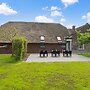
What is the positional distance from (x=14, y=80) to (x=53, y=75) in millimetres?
2934

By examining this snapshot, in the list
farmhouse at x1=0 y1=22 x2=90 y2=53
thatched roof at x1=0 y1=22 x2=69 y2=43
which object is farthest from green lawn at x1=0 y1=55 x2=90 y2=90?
thatched roof at x1=0 y1=22 x2=69 y2=43

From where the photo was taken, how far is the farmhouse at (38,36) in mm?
46478

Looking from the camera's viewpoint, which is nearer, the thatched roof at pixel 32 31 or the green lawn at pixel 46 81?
the green lawn at pixel 46 81

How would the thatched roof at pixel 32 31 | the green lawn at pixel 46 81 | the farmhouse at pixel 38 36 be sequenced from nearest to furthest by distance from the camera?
the green lawn at pixel 46 81 < the farmhouse at pixel 38 36 < the thatched roof at pixel 32 31

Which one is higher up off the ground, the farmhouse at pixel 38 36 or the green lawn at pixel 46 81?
the farmhouse at pixel 38 36

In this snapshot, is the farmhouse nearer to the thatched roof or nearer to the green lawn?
the thatched roof

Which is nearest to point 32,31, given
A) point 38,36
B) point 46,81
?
point 38,36

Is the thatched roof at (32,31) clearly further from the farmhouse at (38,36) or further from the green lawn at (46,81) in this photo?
the green lawn at (46,81)

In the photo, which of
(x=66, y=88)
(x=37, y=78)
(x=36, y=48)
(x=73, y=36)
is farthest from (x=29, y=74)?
(x=73, y=36)

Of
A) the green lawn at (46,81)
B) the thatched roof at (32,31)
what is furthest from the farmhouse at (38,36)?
the green lawn at (46,81)

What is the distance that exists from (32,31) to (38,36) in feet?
7.35

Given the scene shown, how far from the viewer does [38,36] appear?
48.0 m

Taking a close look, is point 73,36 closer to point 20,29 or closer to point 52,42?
point 52,42

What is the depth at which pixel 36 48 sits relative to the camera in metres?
46.8
